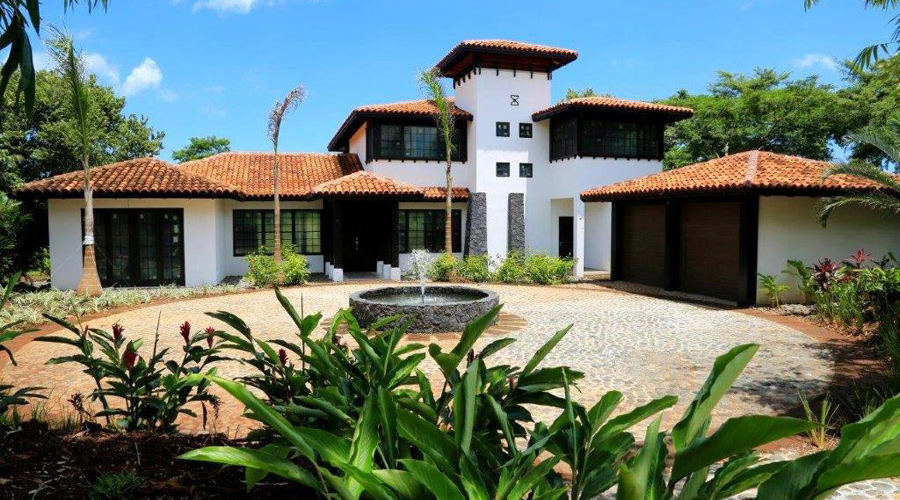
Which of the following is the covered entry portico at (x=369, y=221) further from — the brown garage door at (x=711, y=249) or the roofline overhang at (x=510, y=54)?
the brown garage door at (x=711, y=249)

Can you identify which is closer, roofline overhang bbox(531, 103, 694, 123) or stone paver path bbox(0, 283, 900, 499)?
stone paver path bbox(0, 283, 900, 499)

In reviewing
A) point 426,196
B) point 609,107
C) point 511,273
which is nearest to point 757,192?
point 511,273

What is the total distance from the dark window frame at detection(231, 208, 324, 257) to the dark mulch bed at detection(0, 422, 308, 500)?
17702 mm

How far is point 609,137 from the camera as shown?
21.2 m

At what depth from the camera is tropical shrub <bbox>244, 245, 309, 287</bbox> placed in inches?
686

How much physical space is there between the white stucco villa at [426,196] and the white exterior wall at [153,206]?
0.03 m

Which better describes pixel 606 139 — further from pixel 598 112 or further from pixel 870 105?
pixel 870 105

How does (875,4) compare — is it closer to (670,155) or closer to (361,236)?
(361,236)

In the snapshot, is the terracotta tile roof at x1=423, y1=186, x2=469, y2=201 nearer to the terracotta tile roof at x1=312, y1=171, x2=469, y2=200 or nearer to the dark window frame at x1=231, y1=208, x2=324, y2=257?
the terracotta tile roof at x1=312, y1=171, x2=469, y2=200

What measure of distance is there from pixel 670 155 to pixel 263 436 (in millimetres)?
31950

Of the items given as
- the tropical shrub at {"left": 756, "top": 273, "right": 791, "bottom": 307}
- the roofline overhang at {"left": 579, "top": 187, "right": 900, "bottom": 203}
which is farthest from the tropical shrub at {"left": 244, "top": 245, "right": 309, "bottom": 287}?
the tropical shrub at {"left": 756, "top": 273, "right": 791, "bottom": 307}

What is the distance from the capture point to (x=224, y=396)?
7.01 metres

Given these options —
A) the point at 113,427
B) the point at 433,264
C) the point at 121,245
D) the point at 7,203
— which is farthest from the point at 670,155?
the point at 113,427

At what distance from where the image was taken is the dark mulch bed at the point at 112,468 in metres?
2.64
